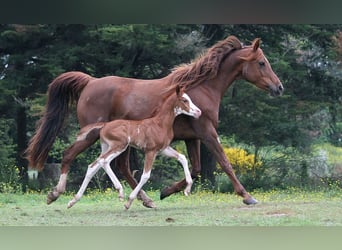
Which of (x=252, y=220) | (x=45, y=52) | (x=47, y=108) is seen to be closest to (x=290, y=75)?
(x=45, y=52)

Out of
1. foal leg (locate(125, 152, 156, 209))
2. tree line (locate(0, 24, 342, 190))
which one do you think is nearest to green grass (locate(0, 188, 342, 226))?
foal leg (locate(125, 152, 156, 209))

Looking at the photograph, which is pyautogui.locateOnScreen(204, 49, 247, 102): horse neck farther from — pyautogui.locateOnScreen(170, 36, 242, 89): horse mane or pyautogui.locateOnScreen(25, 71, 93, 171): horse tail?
pyautogui.locateOnScreen(25, 71, 93, 171): horse tail

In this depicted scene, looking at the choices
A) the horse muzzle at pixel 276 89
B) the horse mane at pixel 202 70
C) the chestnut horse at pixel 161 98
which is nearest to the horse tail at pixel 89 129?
the chestnut horse at pixel 161 98

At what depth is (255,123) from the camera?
15312 millimetres

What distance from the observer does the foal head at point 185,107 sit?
805 centimetres

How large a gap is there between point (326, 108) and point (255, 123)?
2115 mm

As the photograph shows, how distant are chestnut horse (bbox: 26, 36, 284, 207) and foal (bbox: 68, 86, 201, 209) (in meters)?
0.35

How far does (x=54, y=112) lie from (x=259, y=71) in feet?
8.39

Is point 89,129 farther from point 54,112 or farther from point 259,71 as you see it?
point 259,71

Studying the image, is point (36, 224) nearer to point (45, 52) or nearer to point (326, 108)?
point (45, 52)

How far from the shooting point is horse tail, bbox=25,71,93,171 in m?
8.62

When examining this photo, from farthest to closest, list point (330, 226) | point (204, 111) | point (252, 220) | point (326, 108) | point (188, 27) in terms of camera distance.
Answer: point (326, 108), point (188, 27), point (204, 111), point (252, 220), point (330, 226)

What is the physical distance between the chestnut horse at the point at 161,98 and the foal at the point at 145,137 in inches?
13.8

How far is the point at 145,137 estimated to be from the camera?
25.8 ft
